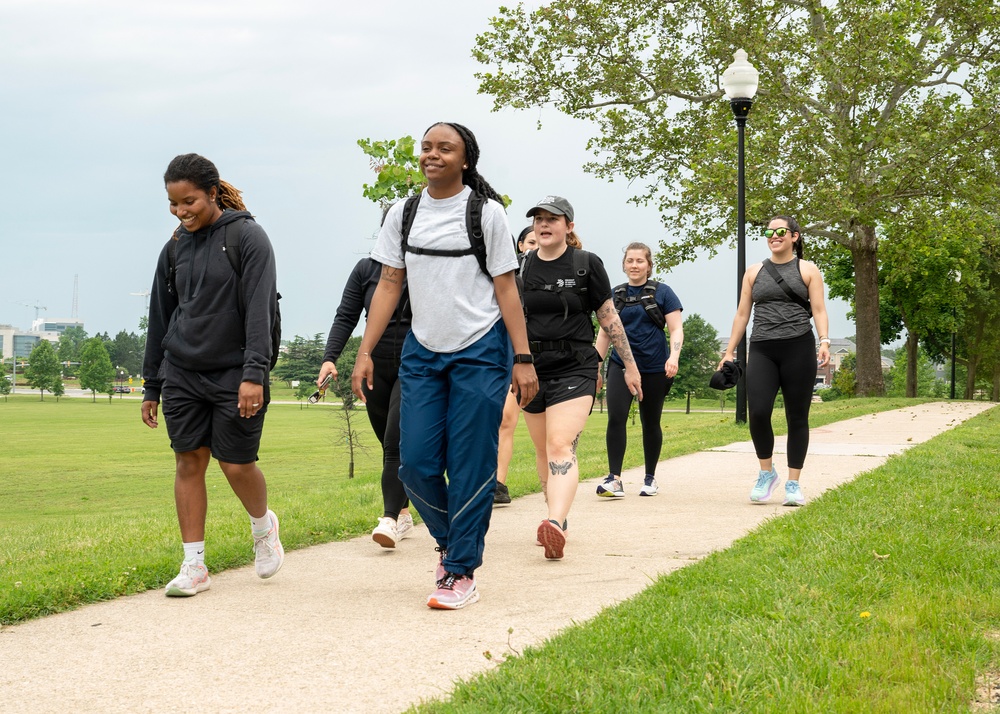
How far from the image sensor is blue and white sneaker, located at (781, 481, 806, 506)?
751cm

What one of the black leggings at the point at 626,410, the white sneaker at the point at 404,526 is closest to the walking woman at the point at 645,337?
the black leggings at the point at 626,410

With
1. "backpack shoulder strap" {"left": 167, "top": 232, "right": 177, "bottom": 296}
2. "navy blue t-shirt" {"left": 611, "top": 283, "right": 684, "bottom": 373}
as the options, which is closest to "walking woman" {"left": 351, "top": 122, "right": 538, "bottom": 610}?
"backpack shoulder strap" {"left": 167, "top": 232, "right": 177, "bottom": 296}

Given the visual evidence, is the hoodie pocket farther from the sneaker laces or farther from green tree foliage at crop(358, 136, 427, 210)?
green tree foliage at crop(358, 136, 427, 210)

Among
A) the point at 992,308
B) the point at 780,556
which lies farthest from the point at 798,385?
the point at 992,308

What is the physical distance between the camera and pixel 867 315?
27.1 meters

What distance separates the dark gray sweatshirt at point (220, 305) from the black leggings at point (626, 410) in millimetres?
3581

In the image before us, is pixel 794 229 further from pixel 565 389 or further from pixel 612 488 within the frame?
pixel 565 389

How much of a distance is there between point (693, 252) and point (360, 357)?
23105mm

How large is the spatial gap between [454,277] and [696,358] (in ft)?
262

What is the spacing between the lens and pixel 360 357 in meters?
4.94

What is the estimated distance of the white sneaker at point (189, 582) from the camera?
4.75m

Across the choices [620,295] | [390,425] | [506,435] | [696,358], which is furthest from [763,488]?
[696,358]

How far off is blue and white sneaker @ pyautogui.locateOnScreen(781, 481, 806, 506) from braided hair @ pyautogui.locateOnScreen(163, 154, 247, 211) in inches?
181

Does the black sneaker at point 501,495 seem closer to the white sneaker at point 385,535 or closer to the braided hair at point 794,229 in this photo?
the white sneaker at point 385,535
